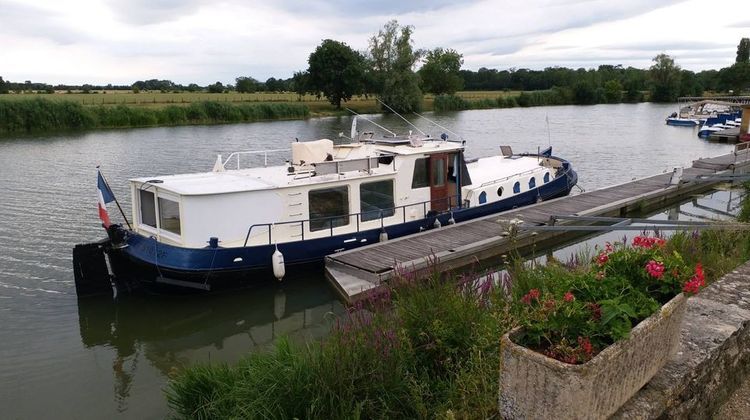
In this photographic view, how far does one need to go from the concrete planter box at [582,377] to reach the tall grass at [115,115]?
161 feet

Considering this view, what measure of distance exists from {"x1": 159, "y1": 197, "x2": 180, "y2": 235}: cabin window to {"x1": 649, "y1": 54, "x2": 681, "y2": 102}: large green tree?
4113 inches

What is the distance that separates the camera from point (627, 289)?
3.57m

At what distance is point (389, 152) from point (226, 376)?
8.69 meters

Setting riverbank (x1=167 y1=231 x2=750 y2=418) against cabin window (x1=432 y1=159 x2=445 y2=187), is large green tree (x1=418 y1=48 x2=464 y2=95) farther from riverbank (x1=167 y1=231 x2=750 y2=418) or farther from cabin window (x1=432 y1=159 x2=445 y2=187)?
riverbank (x1=167 y1=231 x2=750 y2=418)

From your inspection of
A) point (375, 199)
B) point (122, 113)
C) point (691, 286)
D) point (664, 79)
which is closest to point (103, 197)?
point (375, 199)

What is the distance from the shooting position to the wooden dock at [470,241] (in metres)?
11.1

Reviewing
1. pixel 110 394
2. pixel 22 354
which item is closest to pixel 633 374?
pixel 110 394

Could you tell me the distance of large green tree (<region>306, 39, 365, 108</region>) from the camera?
69.1 meters

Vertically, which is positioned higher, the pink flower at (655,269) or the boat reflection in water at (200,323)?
the pink flower at (655,269)

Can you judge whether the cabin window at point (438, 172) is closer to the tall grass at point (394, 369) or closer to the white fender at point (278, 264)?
the white fender at point (278, 264)

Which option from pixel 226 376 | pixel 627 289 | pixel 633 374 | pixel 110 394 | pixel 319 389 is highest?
pixel 627 289

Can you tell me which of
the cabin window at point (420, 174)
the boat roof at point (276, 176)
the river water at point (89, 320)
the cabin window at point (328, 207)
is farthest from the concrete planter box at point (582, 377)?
the cabin window at point (420, 174)

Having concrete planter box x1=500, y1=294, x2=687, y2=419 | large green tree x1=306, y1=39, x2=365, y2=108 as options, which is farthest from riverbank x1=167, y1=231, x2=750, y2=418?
large green tree x1=306, y1=39, x2=365, y2=108

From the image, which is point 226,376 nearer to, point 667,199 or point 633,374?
point 633,374
